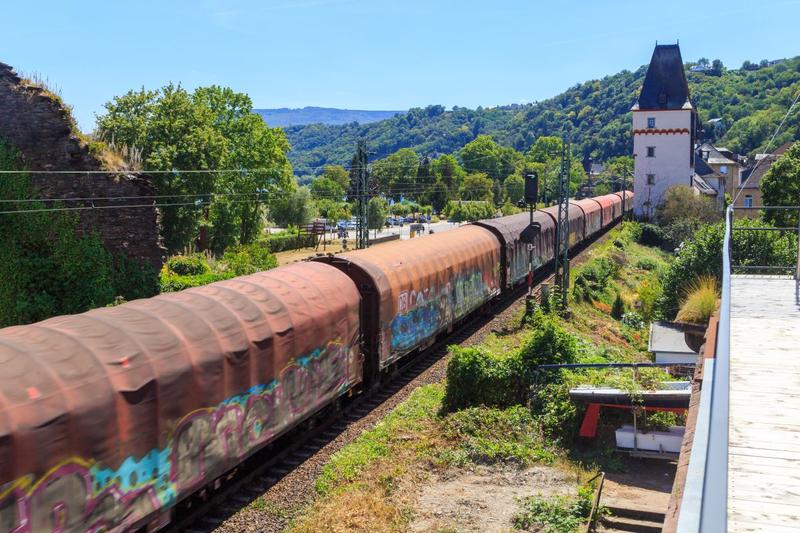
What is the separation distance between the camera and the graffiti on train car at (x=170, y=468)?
27.6 feet

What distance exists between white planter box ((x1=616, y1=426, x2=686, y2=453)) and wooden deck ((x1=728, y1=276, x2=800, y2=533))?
403 centimetres

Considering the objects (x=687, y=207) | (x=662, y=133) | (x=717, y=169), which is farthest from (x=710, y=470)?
(x=717, y=169)

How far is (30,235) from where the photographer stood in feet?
84.2

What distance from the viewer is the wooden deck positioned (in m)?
5.68

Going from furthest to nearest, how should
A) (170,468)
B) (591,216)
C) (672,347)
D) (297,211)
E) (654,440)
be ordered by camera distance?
(297,211) < (591,216) < (672,347) < (654,440) < (170,468)

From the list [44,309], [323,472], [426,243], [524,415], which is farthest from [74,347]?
[44,309]

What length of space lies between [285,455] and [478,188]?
110 metres

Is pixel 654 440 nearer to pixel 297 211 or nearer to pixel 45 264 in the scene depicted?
pixel 45 264

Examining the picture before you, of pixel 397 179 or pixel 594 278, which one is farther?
pixel 397 179

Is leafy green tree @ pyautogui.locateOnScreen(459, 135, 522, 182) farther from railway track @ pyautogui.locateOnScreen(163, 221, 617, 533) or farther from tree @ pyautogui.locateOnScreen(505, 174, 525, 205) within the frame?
railway track @ pyautogui.locateOnScreen(163, 221, 617, 533)

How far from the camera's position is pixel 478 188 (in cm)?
12250

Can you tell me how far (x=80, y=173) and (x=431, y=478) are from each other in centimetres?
1924

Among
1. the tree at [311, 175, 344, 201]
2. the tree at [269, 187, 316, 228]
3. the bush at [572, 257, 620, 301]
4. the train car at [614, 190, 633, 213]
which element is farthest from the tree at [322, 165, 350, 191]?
the bush at [572, 257, 620, 301]

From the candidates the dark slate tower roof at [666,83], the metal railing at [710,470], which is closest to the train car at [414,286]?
the metal railing at [710,470]
